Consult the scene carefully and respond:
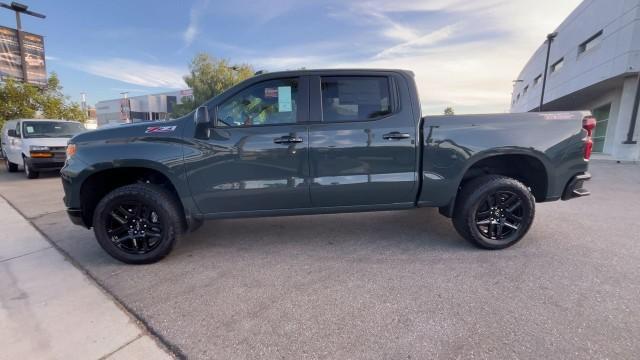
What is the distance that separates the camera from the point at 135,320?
2273mm

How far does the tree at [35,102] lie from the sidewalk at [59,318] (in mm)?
14692

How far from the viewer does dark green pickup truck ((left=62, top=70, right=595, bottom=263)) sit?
301 cm

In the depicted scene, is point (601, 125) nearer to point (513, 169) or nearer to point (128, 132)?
point (513, 169)

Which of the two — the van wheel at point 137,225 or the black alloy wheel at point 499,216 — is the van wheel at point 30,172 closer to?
the van wheel at point 137,225

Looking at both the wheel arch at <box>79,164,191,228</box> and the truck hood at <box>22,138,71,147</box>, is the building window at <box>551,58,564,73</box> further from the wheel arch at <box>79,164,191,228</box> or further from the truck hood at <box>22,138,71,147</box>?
the truck hood at <box>22,138,71,147</box>

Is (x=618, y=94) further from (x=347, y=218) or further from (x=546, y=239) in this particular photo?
(x=347, y=218)

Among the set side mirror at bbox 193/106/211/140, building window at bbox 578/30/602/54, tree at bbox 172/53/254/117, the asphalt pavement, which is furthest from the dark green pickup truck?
tree at bbox 172/53/254/117

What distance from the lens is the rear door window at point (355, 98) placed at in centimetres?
314

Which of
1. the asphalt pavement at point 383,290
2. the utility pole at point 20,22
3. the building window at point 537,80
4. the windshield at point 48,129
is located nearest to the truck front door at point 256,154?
the asphalt pavement at point 383,290

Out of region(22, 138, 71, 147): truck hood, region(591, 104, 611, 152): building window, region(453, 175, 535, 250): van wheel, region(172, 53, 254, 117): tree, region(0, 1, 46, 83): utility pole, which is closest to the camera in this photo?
region(453, 175, 535, 250): van wheel

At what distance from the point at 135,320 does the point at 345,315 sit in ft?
5.21

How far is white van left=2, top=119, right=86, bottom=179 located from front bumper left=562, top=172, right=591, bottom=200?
1180cm

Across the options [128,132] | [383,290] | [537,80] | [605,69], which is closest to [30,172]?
[128,132]

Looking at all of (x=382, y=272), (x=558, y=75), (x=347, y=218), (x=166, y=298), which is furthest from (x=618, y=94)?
(x=166, y=298)
